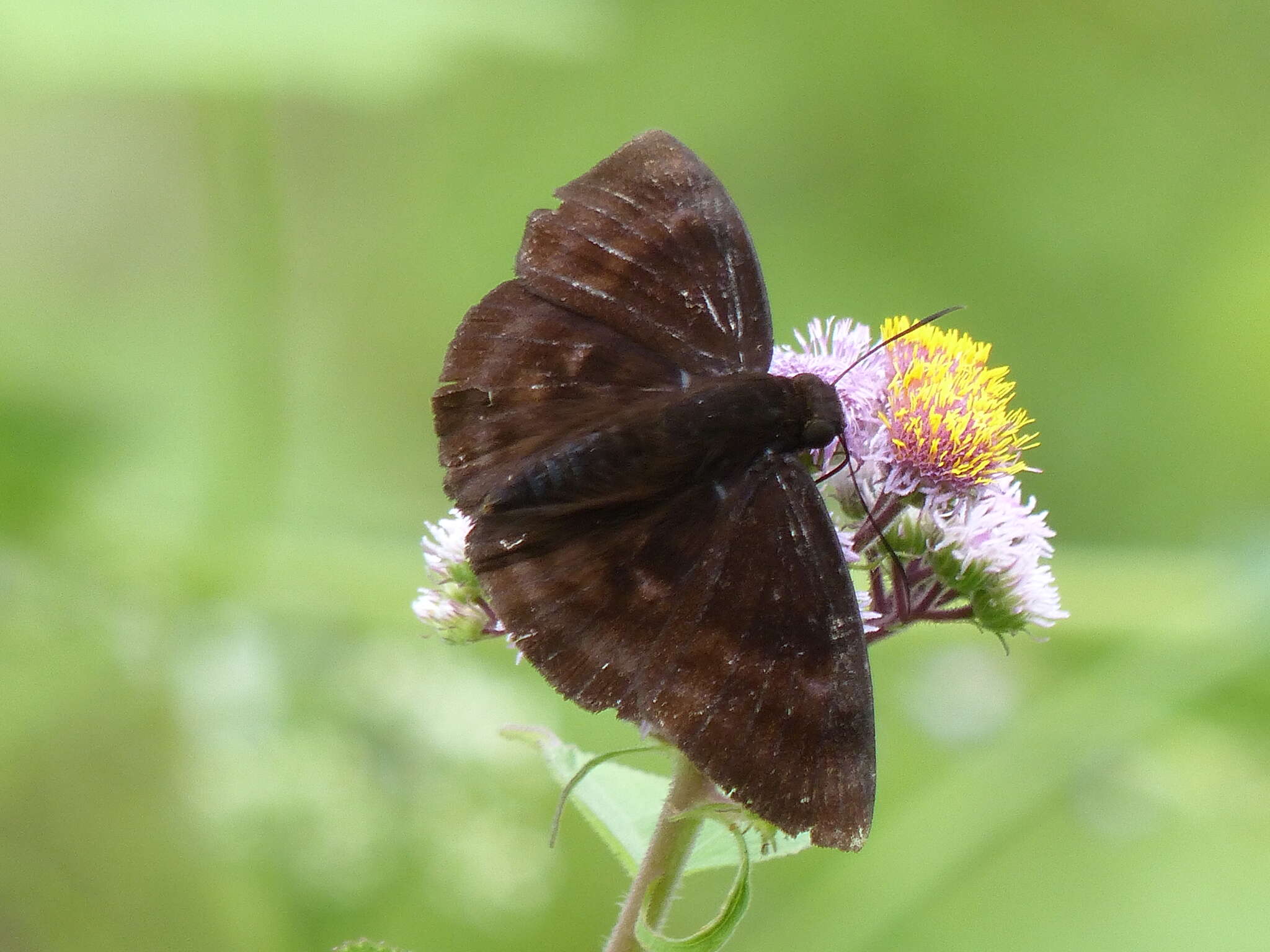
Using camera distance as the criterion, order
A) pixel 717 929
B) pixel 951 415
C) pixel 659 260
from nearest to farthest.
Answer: pixel 717 929 → pixel 951 415 → pixel 659 260

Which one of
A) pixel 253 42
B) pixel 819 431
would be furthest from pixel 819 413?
pixel 253 42

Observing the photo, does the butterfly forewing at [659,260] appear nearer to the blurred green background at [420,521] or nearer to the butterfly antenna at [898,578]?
the butterfly antenna at [898,578]

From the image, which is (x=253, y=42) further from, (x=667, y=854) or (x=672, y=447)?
(x=667, y=854)

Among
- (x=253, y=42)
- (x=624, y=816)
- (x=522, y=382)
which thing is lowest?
(x=624, y=816)

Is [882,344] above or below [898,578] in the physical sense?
above

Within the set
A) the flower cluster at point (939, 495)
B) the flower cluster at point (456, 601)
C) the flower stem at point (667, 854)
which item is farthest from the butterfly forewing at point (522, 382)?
the flower stem at point (667, 854)

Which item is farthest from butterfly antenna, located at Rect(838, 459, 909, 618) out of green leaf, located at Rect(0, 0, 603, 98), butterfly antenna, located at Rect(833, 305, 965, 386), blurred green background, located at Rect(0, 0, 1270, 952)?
green leaf, located at Rect(0, 0, 603, 98)

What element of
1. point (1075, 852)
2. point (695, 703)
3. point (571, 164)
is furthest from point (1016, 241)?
point (695, 703)

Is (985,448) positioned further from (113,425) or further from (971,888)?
(113,425)
